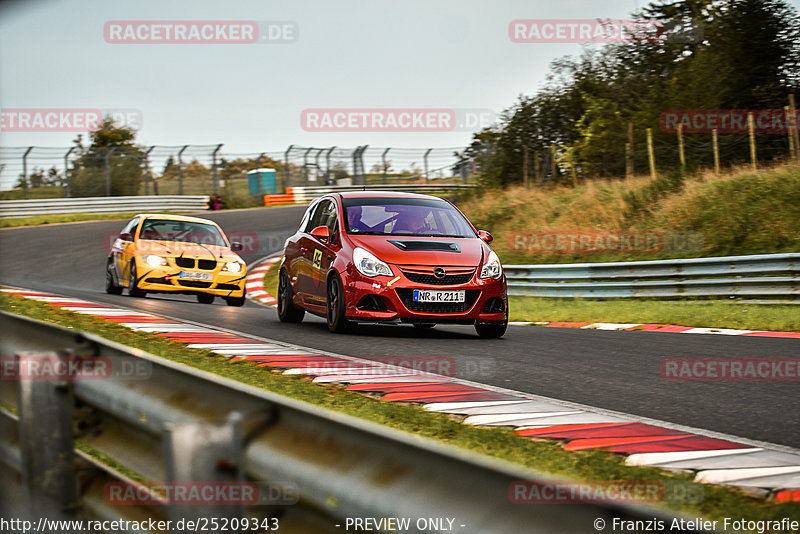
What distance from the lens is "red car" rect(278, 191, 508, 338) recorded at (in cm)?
956

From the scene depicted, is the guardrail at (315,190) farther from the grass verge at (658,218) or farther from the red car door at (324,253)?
the red car door at (324,253)

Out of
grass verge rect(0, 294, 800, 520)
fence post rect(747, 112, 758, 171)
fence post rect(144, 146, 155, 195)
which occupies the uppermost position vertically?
fence post rect(144, 146, 155, 195)

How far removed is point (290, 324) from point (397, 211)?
2.05 m

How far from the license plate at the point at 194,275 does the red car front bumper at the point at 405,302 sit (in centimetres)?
624

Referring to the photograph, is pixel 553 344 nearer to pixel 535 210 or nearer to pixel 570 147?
pixel 535 210

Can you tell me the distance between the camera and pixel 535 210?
25.9 metres

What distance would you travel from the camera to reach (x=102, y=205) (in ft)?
134

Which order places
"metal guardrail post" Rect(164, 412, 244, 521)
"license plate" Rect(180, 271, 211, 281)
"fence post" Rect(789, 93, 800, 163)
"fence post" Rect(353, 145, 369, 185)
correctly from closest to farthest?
"metal guardrail post" Rect(164, 412, 244, 521) → "license plate" Rect(180, 271, 211, 281) → "fence post" Rect(789, 93, 800, 163) → "fence post" Rect(353, 145, 369, 185)

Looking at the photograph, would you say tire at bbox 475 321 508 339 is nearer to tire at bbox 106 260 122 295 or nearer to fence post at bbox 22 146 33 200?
tire at bbox 106 260 122 295

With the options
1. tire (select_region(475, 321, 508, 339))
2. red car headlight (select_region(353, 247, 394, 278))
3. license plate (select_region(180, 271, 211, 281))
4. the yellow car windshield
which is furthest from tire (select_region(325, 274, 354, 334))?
the yellow car windshield

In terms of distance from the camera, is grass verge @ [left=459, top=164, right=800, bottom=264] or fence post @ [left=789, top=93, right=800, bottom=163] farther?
fence post @ [left=789, top=93, right=800, bottom=163]

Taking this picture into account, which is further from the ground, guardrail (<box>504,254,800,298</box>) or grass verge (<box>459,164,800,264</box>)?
grass verge (<box>459,164,800,264</box>)

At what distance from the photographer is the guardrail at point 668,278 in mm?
14086

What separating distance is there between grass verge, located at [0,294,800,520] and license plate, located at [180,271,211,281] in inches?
299
